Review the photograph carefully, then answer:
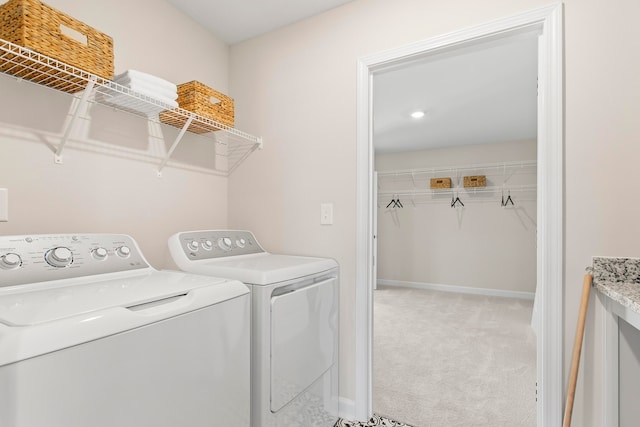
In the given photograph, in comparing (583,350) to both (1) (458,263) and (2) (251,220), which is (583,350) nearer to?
(2) (251,220)

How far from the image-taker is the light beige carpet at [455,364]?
76.8 inches

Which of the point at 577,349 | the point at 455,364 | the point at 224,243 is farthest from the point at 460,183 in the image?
the point at 224,243

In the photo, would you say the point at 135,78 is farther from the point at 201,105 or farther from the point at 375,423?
the point at 375,423

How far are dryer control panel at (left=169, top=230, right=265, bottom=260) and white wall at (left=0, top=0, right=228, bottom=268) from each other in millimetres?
123

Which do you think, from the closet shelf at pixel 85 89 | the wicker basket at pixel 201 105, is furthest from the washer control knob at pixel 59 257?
the wicker basket at pixel 201 105

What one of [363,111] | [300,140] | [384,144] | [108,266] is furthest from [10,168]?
[384,144]

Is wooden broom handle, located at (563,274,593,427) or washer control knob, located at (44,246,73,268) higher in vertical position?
washer control knob, located at (44,246,73,268)

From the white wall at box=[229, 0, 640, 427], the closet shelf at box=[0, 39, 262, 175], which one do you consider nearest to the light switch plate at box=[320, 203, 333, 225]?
the white wall at box=[229, 0, 640, 427]

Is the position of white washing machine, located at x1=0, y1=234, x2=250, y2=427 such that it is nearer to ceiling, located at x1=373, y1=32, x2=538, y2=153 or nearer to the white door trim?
the white door trim

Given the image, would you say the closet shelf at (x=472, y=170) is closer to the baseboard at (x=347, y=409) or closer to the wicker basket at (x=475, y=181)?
the wicker basket at (x=475, y=181)

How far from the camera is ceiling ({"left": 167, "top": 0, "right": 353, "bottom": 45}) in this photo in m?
1.96

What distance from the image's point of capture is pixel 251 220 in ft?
7.45

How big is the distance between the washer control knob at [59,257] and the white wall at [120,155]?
0.26 metres

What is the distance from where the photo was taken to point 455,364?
2582 millimetres
